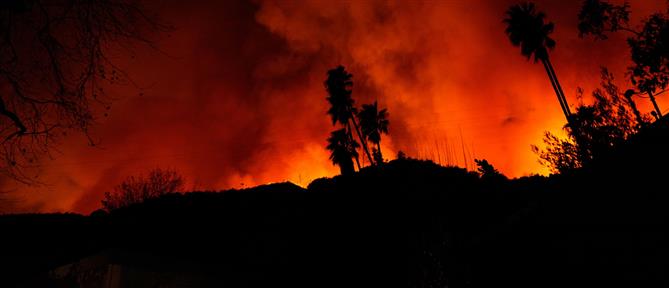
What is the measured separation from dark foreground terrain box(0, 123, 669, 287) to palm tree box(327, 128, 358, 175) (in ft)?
25.4

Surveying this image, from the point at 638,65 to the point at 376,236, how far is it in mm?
19684

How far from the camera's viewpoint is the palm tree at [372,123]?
46.2 metres

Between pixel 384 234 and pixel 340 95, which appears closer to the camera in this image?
pixel 384 234

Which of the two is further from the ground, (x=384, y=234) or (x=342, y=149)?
(x=342, y=149)

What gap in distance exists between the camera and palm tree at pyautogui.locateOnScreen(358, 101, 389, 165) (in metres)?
46.2

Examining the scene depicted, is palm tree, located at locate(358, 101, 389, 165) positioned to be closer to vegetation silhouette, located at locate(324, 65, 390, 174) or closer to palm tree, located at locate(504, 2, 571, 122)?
vegetation silhouette, located at locate(324, 65, 390, 174)

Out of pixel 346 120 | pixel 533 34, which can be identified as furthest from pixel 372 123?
pixel 533 34

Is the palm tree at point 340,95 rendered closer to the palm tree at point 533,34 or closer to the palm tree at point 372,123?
the palm tree at point 372,123

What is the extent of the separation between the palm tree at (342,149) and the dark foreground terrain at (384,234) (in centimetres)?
774

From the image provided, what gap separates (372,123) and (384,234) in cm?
2495

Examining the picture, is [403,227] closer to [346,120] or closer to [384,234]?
[384,234]

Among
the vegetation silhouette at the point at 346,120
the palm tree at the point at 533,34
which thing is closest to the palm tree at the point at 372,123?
the vegetation silhouette at the point at 346,120

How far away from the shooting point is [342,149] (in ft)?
145

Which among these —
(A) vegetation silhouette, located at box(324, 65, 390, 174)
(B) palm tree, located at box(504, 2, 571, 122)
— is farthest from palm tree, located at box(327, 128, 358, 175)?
(B) palm tree, located at box(504, 2, 571, 122)
